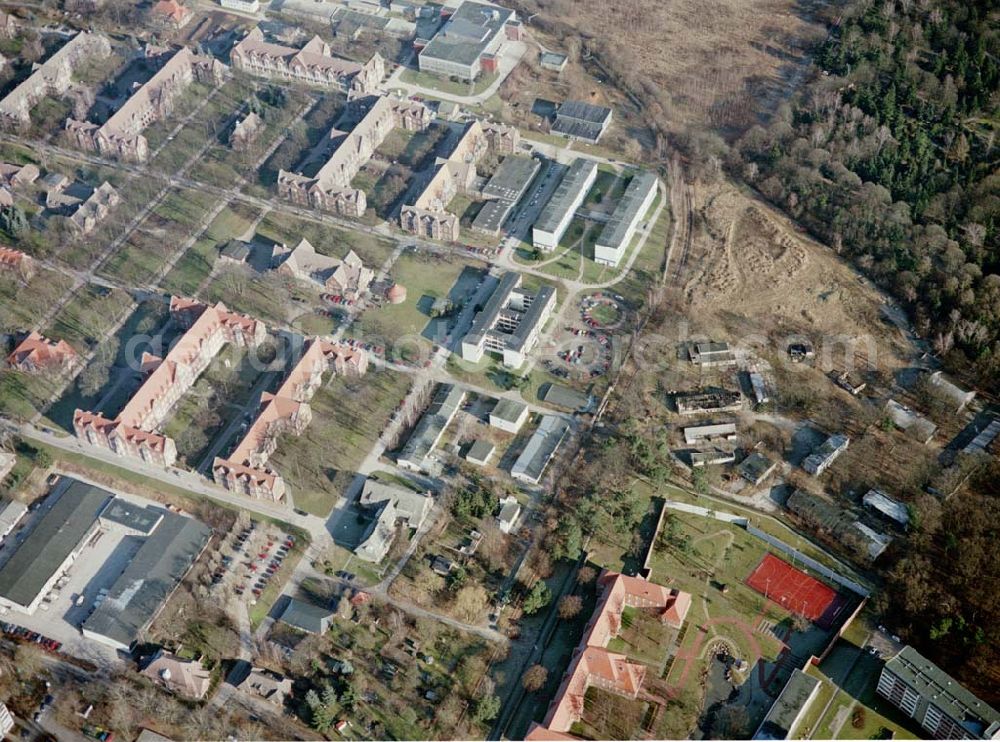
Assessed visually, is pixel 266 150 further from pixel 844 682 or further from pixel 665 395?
pixel 844 682

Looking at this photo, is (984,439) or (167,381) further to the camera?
(167,381)

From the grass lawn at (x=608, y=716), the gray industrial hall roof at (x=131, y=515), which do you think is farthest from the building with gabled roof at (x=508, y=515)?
the gray industrial hall roof at (x=131, y=515)

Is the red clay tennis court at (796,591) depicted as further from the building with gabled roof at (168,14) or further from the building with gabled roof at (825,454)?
the building with gabled roof at (168,14)

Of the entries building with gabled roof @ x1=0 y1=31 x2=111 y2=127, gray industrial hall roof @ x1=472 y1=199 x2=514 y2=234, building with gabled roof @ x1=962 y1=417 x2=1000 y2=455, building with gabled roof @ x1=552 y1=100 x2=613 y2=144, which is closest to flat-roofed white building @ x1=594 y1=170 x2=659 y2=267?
building with gabled roof @ x1=552 y1=100 x2=613 y2=144

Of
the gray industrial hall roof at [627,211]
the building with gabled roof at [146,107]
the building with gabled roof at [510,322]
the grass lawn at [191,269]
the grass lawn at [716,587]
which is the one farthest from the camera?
the building with gabled roof at [146,107]

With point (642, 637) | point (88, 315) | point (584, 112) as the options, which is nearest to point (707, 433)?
point (642, 637)

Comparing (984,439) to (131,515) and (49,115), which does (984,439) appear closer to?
(131,515)

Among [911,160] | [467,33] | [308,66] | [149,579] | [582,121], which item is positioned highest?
[911,160]
